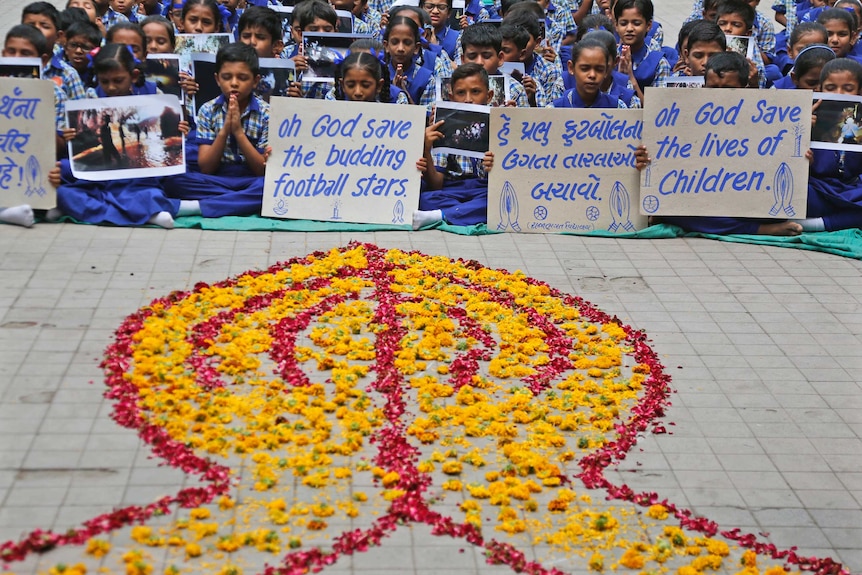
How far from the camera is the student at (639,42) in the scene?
32.3 ft

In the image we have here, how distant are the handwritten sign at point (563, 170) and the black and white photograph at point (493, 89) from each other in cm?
44

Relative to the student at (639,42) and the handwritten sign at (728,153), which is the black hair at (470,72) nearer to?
the handwritten sign at (728,153)

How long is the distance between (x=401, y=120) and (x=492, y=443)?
350 centimetres

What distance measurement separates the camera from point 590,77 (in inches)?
329

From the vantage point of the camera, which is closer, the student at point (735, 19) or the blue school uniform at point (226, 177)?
the blue school uniform at point (226, 177)

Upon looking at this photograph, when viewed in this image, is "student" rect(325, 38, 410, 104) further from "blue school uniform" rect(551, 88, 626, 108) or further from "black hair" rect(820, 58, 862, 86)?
"black hair" rect(820, 58, 862, 86)

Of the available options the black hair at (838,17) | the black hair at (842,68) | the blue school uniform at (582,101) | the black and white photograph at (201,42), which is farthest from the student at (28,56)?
the black hair at (838,17)

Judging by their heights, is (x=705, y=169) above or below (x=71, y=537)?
above

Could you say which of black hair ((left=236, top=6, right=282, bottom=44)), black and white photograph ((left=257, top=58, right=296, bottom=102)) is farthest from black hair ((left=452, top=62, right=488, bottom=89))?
black hair ((left=236, top=6, right=282, bottom=44))

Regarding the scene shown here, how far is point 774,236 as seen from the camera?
8.15m

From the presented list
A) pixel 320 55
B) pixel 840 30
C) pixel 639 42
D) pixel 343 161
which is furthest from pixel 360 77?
pixel 840 30

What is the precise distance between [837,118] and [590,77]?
1725 mm

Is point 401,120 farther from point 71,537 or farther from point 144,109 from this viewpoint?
point 71,537

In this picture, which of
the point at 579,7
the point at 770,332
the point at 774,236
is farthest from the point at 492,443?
the point at 579,7
